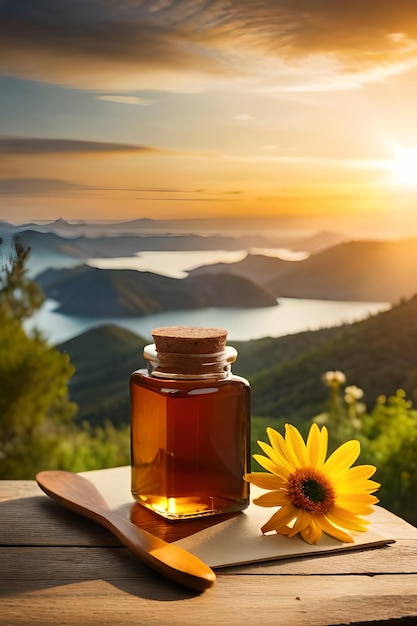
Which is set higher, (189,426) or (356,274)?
(356,274)

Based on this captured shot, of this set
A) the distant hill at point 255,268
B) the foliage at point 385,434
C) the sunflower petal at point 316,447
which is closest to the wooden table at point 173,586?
the sunflower petal at point 316,447

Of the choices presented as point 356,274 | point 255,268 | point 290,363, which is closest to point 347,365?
point 290,363

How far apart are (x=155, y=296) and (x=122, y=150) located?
430 millimetres

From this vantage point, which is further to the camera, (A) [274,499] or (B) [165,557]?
(A) [274,499]

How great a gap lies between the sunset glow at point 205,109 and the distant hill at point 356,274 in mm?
136

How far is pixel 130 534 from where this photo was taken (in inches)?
34.5

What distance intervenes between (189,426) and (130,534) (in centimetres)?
14

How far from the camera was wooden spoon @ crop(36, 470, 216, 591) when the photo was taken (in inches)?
30.7

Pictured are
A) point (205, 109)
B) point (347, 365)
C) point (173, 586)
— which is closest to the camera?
point (173, 586)

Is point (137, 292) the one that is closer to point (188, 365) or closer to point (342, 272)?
point (342, 272)

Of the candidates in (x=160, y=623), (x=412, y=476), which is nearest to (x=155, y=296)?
(x=412, y=476)

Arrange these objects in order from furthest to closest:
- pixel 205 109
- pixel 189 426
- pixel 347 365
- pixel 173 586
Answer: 1. pixel 347 365
2. pixel 205 109
3. pixel 189 426
4. pixel 173 586

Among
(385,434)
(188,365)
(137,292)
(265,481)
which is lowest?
(385,434)

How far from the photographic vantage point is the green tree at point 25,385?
2.04 meters
